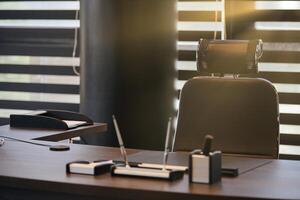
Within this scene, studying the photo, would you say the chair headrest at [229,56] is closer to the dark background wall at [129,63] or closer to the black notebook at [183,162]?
the black notebook at [183,162]

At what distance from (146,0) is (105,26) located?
1.03ft

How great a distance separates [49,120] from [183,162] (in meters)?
1.04

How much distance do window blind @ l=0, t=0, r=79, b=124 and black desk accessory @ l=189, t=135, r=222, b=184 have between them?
3.00m

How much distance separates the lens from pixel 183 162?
8.00 ft

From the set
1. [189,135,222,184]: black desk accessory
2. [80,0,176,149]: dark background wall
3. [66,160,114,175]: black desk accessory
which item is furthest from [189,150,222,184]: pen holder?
[80,0,176,149]: dark background wall

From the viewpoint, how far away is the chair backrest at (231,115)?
9.54ft

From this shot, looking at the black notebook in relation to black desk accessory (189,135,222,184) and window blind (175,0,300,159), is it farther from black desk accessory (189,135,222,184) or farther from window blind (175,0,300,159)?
window blind (175,0,300,159)

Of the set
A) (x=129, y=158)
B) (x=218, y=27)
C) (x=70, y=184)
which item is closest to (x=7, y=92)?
(x=218, y=27)

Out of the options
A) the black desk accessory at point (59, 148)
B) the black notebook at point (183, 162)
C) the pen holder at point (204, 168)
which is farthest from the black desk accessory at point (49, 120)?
the pen holder at point (204, 168)

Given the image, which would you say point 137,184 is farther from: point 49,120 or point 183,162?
point 49,120

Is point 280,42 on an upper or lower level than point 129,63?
upper

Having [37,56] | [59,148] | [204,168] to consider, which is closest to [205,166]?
[204,168]

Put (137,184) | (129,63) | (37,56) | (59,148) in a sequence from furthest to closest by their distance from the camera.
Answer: (37,56), (129,63), (59,148), (137,184)

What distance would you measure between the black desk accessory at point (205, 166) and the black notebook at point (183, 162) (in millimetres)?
155
